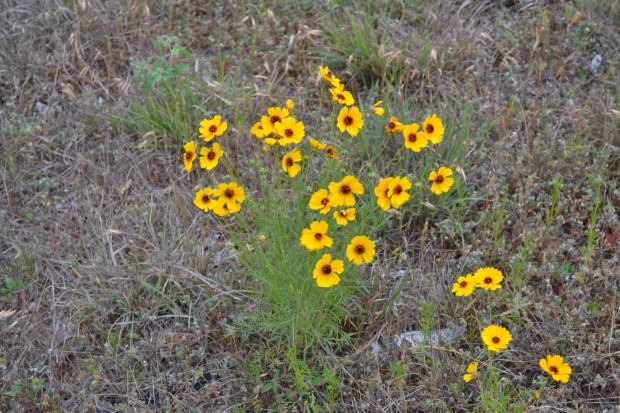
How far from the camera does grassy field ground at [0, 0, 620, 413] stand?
104 inches

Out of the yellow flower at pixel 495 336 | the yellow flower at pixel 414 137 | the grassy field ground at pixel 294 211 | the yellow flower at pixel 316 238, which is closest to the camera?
the yellow flower at pixel 316 238

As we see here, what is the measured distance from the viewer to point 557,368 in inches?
95.0

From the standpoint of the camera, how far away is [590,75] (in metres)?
3.74

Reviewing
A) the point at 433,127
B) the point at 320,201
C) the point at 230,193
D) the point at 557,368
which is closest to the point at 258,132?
the point at 230,193

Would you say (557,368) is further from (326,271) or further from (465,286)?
(326,271)

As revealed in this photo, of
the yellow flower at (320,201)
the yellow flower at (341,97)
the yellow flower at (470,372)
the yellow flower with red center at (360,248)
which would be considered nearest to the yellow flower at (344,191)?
the yellow flower at (320,201)

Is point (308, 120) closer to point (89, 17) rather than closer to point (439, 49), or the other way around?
point (439, 49)

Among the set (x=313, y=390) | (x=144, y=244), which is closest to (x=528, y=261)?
(x=313, y=390)

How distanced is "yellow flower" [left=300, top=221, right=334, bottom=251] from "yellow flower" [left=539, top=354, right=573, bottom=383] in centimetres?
82

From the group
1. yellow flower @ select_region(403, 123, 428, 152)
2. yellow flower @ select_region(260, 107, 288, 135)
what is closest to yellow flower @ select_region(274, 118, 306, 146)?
yellow flower @ select_region(260, 107, 288, 135)

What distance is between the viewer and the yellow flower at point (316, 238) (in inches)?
91.1

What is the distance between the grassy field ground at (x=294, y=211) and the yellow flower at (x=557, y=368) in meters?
0.10

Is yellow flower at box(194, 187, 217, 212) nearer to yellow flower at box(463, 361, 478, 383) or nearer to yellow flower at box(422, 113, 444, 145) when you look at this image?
yellow flower at box(422, 113, 444, 145)

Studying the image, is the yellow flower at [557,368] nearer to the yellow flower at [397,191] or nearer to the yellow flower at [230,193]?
the yellow flower at [397,191]
